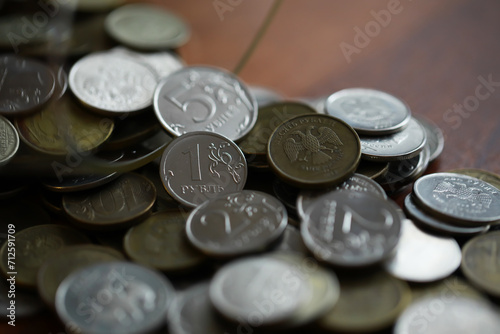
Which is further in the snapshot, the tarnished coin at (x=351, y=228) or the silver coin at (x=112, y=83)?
the silver coin at (x=112, y=83)

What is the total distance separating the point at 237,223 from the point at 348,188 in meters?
0.24

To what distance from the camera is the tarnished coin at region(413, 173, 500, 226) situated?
1054 mm

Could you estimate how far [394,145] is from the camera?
117 centimetres

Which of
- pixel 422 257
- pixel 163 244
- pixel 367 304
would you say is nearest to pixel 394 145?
pixel 422 257

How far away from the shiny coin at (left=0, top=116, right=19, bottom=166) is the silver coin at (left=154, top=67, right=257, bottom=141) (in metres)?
0.31

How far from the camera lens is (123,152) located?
120cm

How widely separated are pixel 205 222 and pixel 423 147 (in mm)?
528

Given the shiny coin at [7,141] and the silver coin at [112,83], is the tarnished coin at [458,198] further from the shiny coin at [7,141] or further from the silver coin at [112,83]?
the shiny coin at [7,141]

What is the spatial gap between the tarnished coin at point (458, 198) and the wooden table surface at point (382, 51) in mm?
220

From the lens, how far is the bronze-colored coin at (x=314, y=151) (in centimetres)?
107

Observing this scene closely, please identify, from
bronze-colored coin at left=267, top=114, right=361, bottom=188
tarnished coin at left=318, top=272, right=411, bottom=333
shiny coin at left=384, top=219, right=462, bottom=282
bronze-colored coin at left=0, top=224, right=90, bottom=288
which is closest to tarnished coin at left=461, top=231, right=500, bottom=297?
shiny coin at left=384, top=219, right=462, bottom=282

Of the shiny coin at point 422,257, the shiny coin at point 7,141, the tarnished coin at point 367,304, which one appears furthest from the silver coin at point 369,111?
the shiny coin at point 7,141

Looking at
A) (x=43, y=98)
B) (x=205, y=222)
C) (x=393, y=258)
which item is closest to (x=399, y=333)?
(x=393, y=258)

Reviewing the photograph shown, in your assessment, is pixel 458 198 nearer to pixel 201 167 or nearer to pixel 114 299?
pixel 201 167
